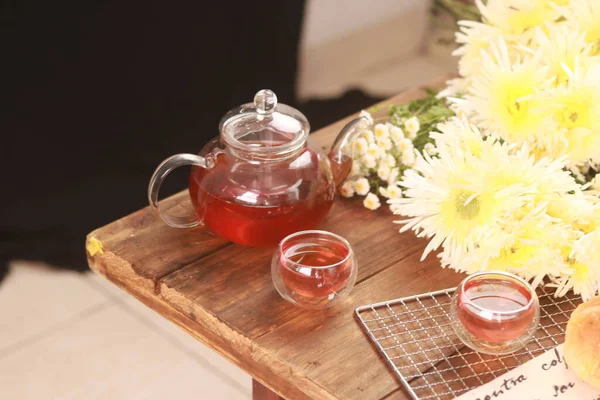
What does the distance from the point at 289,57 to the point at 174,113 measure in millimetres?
540

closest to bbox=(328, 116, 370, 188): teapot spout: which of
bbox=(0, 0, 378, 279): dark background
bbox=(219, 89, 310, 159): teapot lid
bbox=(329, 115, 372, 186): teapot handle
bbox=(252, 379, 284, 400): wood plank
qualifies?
bbox=(329, 115, 372, 186): teapot handle

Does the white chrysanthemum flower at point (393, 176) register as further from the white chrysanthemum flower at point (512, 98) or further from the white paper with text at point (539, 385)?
the white paper with text at point (539, 385)

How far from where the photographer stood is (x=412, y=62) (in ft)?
12.6

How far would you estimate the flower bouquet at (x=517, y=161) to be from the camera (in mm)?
1165

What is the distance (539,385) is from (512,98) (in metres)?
0.45

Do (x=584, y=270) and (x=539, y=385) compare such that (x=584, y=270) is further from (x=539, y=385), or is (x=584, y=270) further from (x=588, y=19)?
(x=588, y=19)

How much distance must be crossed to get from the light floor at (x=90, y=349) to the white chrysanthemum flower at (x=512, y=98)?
1193 mm

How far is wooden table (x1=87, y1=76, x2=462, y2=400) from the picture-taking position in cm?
109

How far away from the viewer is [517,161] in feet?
3.82

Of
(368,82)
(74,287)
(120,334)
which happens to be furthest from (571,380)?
(368,82)

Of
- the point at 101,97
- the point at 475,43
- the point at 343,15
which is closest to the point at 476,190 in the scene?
the point at 475,43

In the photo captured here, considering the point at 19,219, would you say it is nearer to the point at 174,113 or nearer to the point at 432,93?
the point at 174,113

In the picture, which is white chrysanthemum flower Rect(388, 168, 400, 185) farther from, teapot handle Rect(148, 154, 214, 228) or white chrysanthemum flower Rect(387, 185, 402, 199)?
teapot handle Rect(148, 154, 214, 228)

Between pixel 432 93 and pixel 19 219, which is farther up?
pixel 432 93
